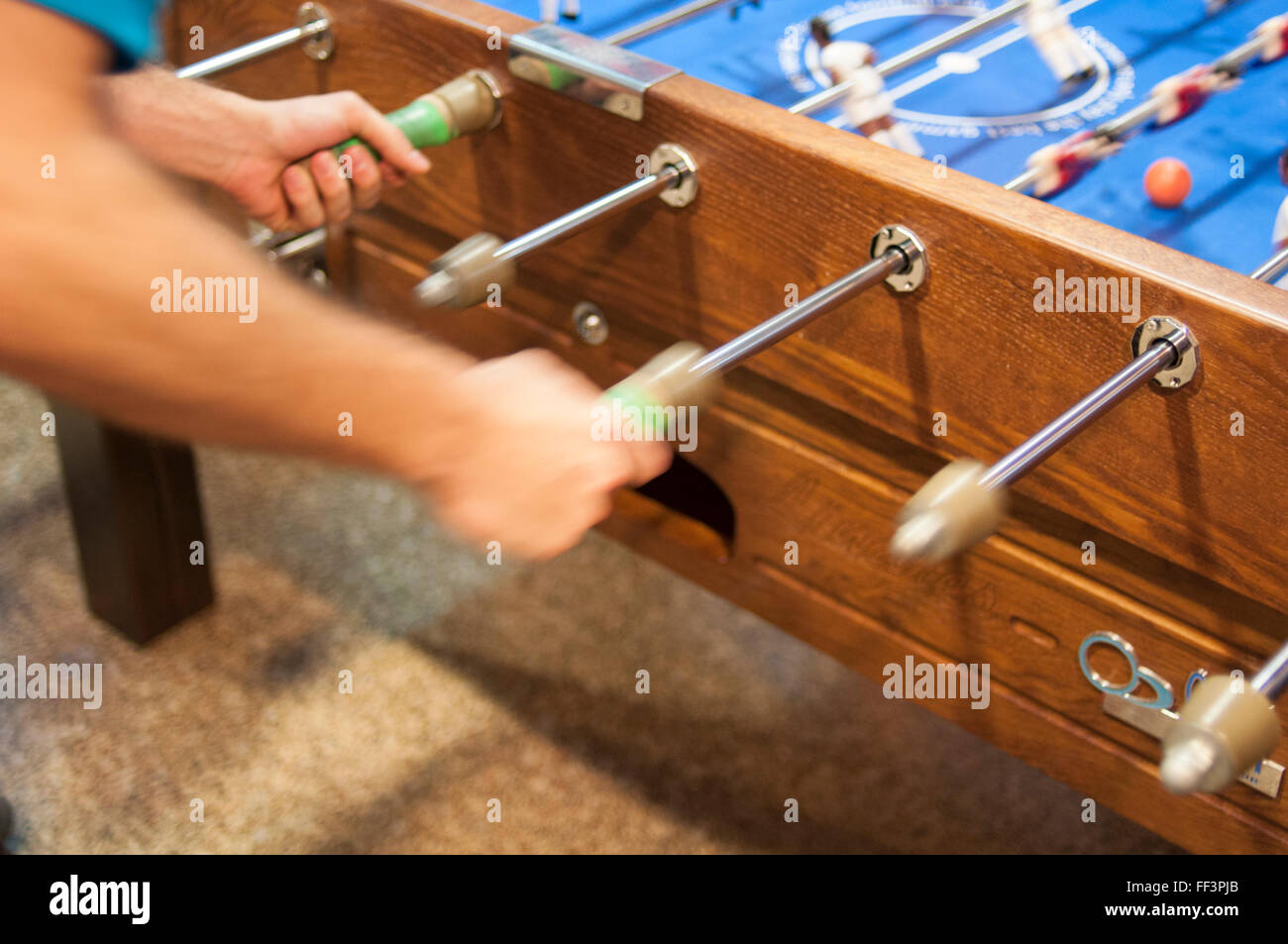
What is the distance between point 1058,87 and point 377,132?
0.63 meters

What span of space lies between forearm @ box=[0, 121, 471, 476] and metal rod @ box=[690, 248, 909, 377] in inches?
8.2

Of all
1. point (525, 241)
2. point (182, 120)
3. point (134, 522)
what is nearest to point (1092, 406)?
point (525, 241)

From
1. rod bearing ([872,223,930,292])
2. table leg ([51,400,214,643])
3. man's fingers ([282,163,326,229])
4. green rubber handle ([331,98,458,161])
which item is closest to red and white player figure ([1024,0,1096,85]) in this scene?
rod bearing ([872,223,930,292])

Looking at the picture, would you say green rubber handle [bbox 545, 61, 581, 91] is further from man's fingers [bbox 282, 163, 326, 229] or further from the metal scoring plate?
Result: man's fingers [bbox 282, 163, 326, 229]

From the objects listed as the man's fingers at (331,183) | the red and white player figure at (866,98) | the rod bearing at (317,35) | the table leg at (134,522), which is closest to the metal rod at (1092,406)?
the red and white player figure at (866,98)

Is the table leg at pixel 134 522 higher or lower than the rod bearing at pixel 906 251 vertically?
lower

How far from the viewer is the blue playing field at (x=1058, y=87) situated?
1.07 metres

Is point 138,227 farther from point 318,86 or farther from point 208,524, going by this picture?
point 208,524

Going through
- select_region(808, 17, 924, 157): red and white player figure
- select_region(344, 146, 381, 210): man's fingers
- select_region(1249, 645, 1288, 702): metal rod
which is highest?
select_region(808, 17, 924, 157): red and white player figure

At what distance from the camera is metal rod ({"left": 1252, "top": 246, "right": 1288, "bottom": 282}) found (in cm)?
93

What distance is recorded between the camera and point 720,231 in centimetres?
102

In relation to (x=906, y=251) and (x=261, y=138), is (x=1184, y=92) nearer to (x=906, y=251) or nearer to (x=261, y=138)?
(x=906, y=251)

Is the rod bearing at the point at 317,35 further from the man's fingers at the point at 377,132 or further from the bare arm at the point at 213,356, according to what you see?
the bare arm at the point at 213,356

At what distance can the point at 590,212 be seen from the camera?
97 cm
